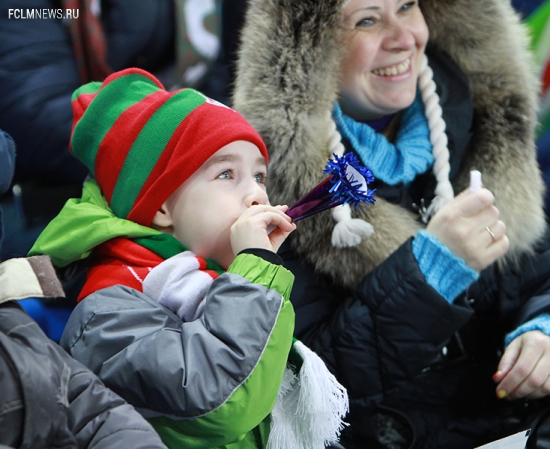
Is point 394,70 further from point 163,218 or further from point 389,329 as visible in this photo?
point 163,218

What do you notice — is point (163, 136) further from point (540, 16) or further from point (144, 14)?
point (540, 16)

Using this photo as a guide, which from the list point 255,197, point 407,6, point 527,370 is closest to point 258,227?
point 255,197

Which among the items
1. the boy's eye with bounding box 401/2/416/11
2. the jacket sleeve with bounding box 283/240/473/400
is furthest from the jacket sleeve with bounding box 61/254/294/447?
the boy's eye with bounding box 401/2/416/11

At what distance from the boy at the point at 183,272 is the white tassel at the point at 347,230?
0.29m

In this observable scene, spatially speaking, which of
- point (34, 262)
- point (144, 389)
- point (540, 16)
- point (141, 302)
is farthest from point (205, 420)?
point (540, 16)

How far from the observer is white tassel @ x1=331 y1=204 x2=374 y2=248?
1.49 meters

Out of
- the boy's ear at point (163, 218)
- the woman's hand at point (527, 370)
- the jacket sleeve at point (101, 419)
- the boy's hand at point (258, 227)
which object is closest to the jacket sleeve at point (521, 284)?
the woman's hand at point (527, 370)

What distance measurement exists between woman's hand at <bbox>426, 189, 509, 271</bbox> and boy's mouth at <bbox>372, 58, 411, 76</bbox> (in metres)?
0.39

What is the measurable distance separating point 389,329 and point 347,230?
0.21 m

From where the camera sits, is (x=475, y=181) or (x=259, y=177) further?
(x=475, y=181)

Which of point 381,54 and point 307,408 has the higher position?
point 381,54

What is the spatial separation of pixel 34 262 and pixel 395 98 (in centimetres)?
97

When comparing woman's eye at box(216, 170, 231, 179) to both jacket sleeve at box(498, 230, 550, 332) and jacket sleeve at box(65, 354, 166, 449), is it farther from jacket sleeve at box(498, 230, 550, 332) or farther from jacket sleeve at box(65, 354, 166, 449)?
jacket sleeve at box(498, 230, 550, 332)

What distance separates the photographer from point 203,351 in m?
1.00
